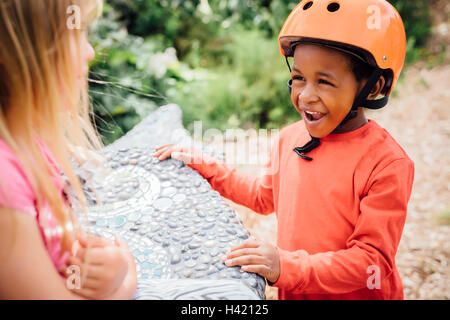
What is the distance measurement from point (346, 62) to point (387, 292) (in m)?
1.07

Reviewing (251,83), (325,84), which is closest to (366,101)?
(325,84)

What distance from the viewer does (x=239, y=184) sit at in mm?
1926

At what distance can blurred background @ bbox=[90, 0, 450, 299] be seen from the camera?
11.6ft

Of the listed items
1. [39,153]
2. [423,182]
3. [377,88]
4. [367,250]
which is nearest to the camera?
[39,153]

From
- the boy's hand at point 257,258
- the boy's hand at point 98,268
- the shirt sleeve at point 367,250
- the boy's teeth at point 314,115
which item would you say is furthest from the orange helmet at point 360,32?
the boy's hand at point 98,268

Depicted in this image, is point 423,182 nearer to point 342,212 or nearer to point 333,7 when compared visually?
point 342,212

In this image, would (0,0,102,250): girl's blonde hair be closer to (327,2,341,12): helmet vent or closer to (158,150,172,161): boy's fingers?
(158,150,172,161): boy's fingers

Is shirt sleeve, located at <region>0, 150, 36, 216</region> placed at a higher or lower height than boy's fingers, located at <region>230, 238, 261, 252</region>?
higher

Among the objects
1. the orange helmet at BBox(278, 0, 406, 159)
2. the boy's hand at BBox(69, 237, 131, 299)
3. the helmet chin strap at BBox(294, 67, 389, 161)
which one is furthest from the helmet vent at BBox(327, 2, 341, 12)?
the boy's hand at BBox(69, 237, 131, 299)

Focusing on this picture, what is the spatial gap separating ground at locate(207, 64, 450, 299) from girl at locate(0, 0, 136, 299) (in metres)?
2.09

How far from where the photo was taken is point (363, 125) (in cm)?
157

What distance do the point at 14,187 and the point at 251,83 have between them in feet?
19.5

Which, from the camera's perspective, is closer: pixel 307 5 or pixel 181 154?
pixel 307 5

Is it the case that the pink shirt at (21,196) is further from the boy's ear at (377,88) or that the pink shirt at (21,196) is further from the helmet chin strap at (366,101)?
the boy's ear at (377,88)
